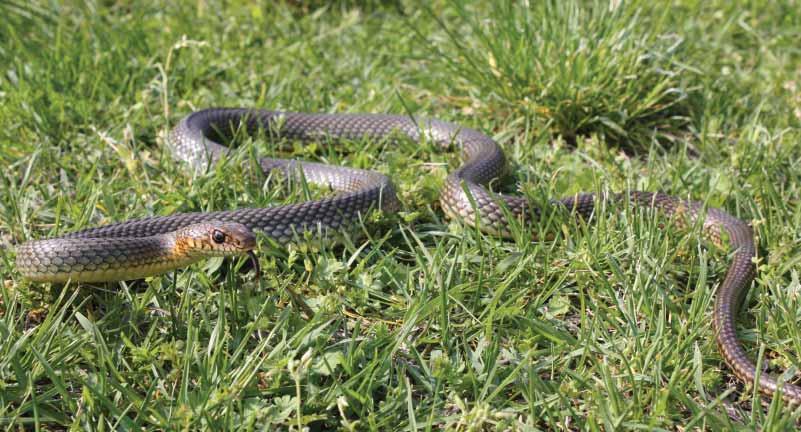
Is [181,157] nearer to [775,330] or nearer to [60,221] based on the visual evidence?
[60,221]

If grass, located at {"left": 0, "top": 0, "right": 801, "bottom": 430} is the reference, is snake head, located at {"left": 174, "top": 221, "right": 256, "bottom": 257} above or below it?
above

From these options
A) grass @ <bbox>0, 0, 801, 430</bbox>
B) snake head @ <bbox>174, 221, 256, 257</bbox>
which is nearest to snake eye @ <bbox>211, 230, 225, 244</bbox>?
snake head @ <bbox>174, 221, 256, 257</bbox>

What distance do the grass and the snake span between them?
116mm

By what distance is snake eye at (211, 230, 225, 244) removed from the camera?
3.90 m

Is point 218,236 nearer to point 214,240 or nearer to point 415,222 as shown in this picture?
point 214,240

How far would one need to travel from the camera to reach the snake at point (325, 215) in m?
3.97

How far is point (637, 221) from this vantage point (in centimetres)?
466

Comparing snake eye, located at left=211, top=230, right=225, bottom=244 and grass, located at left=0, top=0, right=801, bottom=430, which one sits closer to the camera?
grass, located at left=0, top=0, right=801, bottom=430

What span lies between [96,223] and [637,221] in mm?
3190

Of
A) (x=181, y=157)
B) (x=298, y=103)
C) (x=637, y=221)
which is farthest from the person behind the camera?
(x=298, y=103)

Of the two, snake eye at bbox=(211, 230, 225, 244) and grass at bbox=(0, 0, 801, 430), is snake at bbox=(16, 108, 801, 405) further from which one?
grass at bbox=(0, 0, 801, 430)

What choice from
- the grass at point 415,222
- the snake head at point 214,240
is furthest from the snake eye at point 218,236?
the grass at point 415,222

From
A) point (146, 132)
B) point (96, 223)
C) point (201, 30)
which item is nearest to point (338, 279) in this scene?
point (96, 223)

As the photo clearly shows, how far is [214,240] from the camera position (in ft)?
12.9
